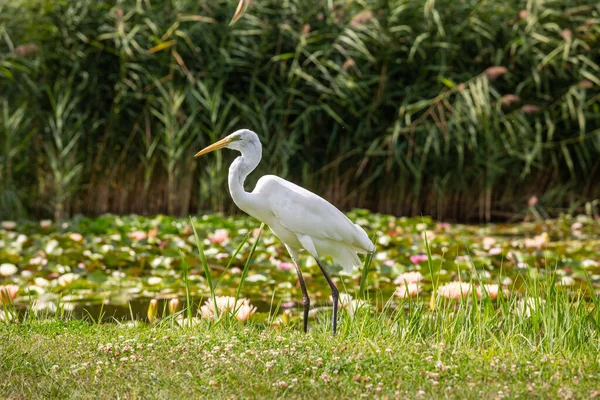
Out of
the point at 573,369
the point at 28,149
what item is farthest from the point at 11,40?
the point at 573,369

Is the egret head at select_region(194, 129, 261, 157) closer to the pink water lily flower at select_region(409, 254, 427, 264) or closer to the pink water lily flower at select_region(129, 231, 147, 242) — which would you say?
the pink water lily flower at select_region(409, 254, 427, 264)

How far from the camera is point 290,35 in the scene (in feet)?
22.4

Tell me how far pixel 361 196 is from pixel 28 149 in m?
2.69

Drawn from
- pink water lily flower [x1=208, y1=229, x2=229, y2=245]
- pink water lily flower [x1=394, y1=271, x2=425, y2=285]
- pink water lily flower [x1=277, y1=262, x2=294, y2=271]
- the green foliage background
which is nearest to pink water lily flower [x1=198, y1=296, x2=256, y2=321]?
pink water lily flower [x1=394, y1=271, x2=425, y2=285]

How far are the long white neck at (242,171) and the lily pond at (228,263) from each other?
50 centimetres

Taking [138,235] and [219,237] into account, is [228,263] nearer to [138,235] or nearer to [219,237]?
[219,237]

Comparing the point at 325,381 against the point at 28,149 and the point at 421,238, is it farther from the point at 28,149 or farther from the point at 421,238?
the point at 28,149

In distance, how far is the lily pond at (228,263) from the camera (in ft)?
13.5

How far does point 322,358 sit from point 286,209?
650mm

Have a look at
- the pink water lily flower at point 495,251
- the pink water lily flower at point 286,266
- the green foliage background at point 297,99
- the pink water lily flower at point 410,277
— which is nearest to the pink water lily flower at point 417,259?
the pink water lily flower at point 410,277

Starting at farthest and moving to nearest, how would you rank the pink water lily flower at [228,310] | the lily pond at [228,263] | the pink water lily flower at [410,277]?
the lily pond at [228,263]
the pink water lily flower at [410,277]
the pink water lily flower at [228,310]

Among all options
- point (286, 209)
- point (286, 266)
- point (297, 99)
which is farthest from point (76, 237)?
point (286, 209)

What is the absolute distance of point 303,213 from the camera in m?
3.12

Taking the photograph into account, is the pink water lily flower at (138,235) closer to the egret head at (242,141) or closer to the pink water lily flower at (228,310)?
the pink water lily flower at (228,310)
